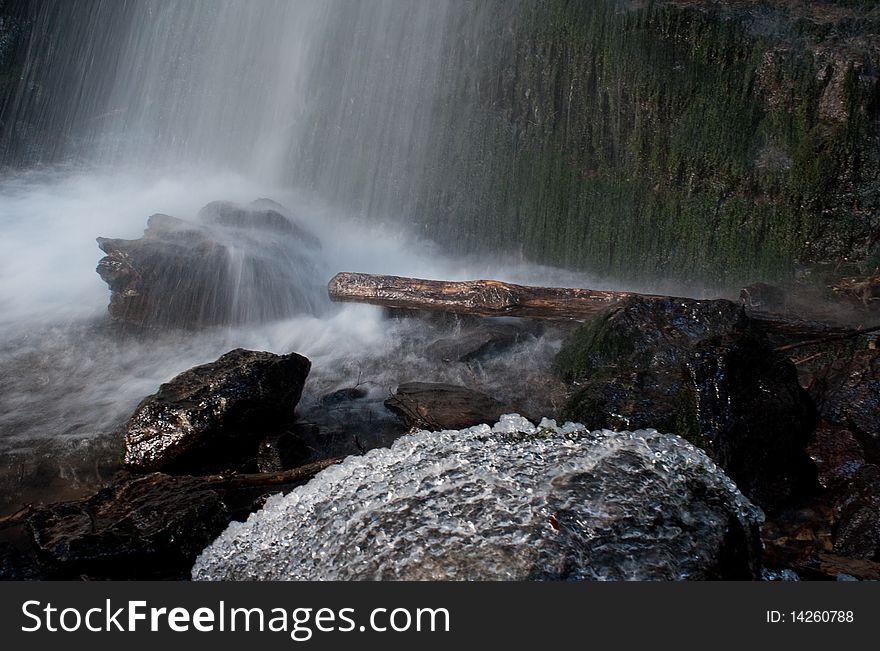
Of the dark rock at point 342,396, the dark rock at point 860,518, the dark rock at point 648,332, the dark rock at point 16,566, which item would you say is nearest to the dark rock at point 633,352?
the dark rock at point 648,332

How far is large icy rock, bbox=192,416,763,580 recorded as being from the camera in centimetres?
258

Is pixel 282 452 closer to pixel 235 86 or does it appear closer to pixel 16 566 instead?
pixel 16 566

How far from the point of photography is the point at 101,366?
665 centimetres

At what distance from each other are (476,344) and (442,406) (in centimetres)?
153

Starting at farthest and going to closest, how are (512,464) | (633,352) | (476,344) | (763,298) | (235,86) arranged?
(235,86), (763,298), (476,344), (633,352), (512,464)

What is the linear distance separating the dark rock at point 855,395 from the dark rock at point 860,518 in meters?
0.44

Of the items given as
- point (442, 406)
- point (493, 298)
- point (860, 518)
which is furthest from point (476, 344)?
point (860, 518)

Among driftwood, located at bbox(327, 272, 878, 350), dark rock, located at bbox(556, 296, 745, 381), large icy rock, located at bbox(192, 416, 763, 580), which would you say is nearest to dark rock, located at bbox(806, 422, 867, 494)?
driftwood, located at bbox(327, 272, 878, 350)

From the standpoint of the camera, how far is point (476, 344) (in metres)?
6.48

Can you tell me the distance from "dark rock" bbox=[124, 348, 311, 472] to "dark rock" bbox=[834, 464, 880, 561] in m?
3.58

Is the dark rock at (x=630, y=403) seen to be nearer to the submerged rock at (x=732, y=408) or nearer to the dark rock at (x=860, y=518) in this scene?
the submerged rock at (x=732, y=408)

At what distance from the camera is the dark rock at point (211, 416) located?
451 cm

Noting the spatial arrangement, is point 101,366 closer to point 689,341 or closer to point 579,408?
point 579,408

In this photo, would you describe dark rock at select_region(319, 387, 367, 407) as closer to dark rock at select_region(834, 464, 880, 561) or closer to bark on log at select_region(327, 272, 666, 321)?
bark on log at select_region(327, 272, 666, 321)
